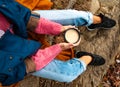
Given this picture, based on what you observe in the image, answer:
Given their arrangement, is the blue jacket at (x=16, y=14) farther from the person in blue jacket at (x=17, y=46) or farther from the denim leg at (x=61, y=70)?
the denim leg at (x=61, y=70)

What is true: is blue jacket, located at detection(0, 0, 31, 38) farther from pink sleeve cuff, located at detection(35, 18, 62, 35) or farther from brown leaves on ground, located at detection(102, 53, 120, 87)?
brown leaves on ground, located at detection(102, 53, 120, 87)

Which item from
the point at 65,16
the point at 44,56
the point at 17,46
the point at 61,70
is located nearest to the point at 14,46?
the point at 17,46

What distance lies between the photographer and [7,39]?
12.9 feet

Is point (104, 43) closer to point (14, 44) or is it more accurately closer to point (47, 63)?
point (47, 63)

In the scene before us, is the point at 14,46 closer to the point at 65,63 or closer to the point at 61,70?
the point at 61,70

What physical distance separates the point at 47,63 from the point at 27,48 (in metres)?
0.44

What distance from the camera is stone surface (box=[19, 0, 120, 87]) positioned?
546 cm

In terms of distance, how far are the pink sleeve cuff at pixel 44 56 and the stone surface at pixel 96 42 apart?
0.99 meters

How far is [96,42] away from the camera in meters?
5.67

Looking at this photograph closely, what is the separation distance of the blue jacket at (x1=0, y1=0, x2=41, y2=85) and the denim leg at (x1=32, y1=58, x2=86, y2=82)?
1.28ft

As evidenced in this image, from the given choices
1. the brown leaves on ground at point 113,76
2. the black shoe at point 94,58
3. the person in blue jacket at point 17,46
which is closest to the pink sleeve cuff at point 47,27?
the person in blue jacket at point 17,46

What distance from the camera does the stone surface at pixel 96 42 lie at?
546cm

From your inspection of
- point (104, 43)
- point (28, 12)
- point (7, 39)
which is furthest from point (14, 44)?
point (104, 43)

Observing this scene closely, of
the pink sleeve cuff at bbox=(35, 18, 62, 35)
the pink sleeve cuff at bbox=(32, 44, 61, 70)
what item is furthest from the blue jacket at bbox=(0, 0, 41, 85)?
the pink sleeve cuff at bbox=(35, 18, 62, 35)
